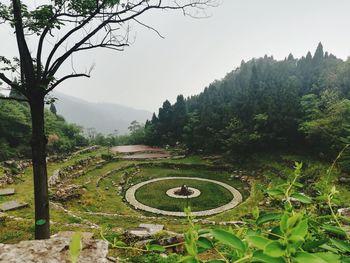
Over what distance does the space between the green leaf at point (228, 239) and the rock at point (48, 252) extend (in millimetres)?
2017

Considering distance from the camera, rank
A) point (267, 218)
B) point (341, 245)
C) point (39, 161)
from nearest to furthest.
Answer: point (341, 245) → point (267, 218) → point (39, 161)

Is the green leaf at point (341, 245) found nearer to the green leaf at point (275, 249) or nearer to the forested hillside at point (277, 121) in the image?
the green leaf at point (275, 249)

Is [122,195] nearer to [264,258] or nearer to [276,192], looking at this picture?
[276,192]

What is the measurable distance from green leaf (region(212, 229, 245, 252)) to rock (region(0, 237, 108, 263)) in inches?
79.4

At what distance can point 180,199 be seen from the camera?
17531mm

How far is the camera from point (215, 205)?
16688mm

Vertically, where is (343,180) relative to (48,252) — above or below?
below

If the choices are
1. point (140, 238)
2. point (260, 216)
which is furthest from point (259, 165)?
point (260, 216)

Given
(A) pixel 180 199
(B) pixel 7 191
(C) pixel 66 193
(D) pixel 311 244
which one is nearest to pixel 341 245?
(D) pixel 311 244

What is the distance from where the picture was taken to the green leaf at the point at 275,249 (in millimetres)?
517

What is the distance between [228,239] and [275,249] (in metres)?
0.12

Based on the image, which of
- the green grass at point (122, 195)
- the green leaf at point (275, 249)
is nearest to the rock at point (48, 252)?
the green leaf at point (275, 249)

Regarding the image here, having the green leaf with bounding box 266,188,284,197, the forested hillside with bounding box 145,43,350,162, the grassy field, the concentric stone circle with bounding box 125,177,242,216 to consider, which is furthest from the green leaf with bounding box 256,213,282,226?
the forested hillside with bounding box 145,43,350,162

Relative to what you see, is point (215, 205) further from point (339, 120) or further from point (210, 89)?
point (210, 89)
